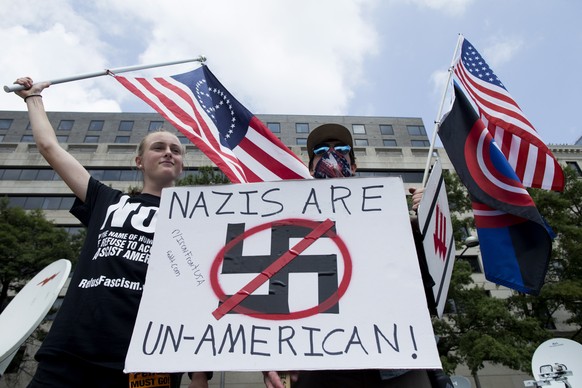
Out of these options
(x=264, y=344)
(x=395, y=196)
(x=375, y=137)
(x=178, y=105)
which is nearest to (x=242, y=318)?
(x=264, y=344)

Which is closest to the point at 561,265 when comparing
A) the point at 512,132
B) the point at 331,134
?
the point at 512,132

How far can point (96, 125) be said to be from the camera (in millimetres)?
36438

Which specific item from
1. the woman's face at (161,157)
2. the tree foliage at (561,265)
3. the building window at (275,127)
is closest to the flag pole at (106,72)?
the woman's face at (161,157)

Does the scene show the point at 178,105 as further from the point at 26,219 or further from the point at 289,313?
the point at 26,219

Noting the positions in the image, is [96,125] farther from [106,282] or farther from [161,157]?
[106,282]

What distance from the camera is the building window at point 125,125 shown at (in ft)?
119

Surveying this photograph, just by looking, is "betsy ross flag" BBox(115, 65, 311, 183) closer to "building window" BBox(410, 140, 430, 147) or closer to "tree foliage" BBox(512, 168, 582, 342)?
"tree foliage" BBox(512, 168, 582, 342)

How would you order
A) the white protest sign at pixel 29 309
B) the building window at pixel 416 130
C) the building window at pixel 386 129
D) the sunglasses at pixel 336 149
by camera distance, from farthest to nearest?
1. the building window at pixel 416 130
2. the building window at pixel 386 129
3. the white protest sign at pixel 29 309
4. the sunglasses at pixel 336 149

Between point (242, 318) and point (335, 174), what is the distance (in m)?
1.22

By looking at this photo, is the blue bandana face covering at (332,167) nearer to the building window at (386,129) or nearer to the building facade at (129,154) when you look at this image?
the building facade at (129,154)

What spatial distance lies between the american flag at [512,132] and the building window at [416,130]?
3494 cm

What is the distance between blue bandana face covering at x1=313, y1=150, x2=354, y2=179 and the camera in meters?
2.41

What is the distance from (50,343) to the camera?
1.67m

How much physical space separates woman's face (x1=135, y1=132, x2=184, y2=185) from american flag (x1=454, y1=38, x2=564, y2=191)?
8.07 ft
